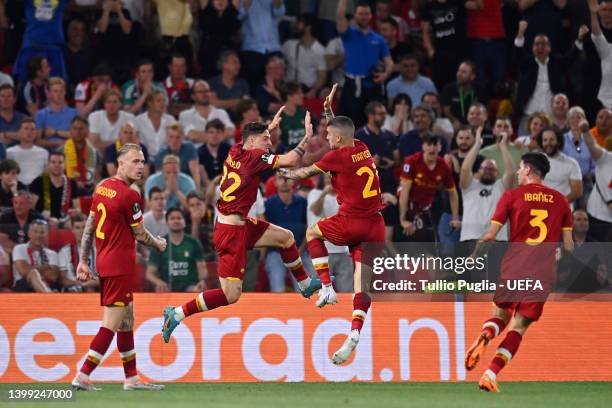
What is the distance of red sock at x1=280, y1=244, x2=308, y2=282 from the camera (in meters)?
16.1

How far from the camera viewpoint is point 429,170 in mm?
18859

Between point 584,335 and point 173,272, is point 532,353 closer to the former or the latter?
point 584,335

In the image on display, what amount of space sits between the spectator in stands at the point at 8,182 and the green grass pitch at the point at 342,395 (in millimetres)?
3258

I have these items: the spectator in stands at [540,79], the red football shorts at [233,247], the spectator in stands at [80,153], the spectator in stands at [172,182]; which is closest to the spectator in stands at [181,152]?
the spectator in stands at [172,182]

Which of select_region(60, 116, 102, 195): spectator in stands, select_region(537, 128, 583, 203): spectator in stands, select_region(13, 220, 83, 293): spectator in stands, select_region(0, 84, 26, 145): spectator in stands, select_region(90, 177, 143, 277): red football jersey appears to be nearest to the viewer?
select_region(90, 177, 143, 277): red football jersey

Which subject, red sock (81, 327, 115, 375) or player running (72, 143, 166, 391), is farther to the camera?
red sock (81, 327, 115, 375)

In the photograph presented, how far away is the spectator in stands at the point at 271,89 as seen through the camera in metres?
22.4

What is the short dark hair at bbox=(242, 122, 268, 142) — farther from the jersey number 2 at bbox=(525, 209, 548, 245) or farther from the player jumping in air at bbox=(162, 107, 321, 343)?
the jersey number 2 at bbox=(525, 209, 548, 245)

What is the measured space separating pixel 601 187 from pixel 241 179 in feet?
20.8

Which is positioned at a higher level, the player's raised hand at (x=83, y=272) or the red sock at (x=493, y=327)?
the player's raised hand at (x=83, y=272)

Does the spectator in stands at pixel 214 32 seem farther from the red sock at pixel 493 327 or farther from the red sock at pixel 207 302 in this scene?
the red sock at pixel 493 327

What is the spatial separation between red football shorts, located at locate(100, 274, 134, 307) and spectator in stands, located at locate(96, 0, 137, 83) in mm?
8671

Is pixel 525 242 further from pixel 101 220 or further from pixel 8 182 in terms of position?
pixel 8 182

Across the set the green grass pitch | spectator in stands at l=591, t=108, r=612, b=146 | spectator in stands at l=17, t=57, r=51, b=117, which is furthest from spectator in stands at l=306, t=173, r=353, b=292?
spectator in stands at l=17, t=57, r=51, b=117
